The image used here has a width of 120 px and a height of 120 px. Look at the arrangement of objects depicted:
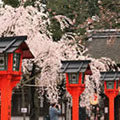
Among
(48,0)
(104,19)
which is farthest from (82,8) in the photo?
(48,0)

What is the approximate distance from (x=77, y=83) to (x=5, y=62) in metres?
5.85

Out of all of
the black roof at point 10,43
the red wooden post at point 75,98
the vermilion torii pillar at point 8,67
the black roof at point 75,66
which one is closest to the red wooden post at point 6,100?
the vermilion torii pillar at point 8,67

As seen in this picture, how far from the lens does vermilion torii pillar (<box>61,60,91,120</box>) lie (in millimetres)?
16641

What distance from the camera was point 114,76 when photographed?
73.9ft

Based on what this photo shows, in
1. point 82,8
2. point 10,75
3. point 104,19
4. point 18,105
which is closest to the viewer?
point 10,75

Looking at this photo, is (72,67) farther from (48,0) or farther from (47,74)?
(48,0)

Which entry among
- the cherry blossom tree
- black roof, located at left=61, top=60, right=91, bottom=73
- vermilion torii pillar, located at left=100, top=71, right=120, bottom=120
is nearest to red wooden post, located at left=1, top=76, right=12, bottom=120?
black roof, located at left=61, top=60, right=91, bottom=73

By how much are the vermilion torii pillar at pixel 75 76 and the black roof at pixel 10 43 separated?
5234 mm

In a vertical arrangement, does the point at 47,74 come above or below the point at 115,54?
below

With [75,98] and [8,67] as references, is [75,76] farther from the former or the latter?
[8,67]

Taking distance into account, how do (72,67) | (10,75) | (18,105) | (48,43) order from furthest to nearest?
(18,105)
(48,43)
(72,67)
(10,75)

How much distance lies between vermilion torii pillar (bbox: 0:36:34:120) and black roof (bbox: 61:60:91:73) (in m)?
4.95

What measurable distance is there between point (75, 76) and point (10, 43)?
589cm

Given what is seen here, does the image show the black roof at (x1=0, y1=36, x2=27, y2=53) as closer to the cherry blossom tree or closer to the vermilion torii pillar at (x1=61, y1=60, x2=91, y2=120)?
the vermilion torii pillar at (x1=61, y1=60, x2=91, y2=120)
